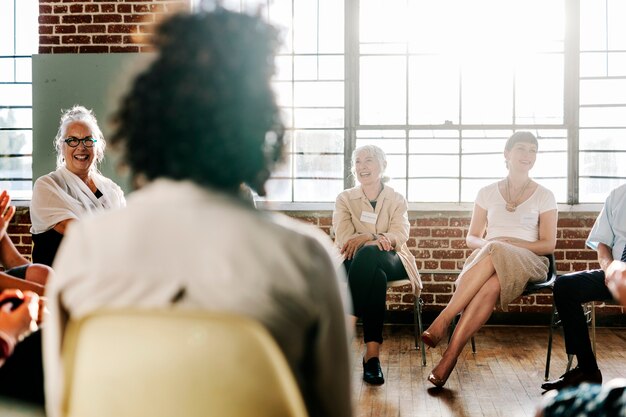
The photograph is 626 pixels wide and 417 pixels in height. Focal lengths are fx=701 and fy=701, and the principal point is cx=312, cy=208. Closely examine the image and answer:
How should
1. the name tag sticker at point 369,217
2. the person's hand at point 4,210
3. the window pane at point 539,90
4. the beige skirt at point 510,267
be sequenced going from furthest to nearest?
the window pane at point 539,90
the name tag sticker at point 369,217
the beige skirt at point 510,267
the person's hand at point 4,210

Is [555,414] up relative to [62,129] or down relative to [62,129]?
down

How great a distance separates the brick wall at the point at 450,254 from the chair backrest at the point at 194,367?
455 centimetres

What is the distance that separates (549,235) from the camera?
4.16 metres

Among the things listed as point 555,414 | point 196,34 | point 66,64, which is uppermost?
point 66,64

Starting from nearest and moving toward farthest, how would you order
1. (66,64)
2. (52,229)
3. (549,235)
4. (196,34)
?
(196,34) → (52,229) → (549,235) → (66,64)

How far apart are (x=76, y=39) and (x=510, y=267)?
372cm

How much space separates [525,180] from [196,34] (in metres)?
3.60

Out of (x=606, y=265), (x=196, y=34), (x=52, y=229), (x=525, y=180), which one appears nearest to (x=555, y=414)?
(x=196, y=34)

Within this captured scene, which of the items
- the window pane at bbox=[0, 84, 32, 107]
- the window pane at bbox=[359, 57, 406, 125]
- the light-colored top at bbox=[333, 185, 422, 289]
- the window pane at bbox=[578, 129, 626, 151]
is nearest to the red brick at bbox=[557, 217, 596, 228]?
the window pane at bbox=[578, 129, 626, 151]

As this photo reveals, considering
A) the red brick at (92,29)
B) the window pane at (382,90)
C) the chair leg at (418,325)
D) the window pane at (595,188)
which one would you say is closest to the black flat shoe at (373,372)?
the chair leg at (418,325)

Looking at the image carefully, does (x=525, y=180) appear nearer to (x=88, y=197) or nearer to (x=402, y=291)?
(x=402, y=291)

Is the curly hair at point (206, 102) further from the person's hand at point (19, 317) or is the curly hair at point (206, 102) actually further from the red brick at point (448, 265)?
the red brick at point (448, 265)

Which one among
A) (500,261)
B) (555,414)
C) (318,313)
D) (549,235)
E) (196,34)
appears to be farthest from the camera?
(549,235)

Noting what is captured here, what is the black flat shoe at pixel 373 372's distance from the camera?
3775 mm
